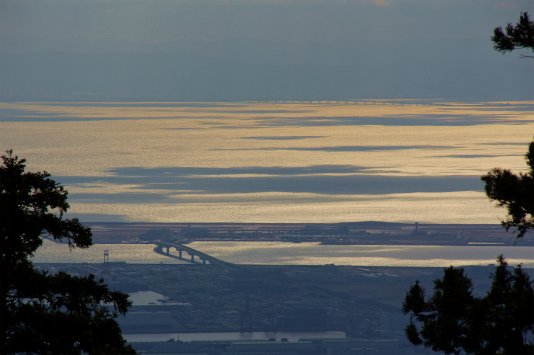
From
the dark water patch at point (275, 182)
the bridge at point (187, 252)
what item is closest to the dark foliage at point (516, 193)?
the bridge at point (187, 252)

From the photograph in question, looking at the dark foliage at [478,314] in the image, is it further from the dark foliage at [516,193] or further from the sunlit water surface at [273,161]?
the sunlit water surface at [273,161]

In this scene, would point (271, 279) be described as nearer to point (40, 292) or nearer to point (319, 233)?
point (319, 233)

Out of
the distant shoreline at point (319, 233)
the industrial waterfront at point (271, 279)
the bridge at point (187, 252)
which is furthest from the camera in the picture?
the distant shoreline at point (319, 233)

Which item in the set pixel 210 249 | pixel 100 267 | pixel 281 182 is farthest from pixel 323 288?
pixel 281 182

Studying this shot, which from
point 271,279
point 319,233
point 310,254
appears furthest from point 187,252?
point 271,279

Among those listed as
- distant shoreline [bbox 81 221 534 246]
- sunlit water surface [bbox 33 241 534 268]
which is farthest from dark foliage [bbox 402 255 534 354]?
distant shoreline [bbox 81 221 534 246]

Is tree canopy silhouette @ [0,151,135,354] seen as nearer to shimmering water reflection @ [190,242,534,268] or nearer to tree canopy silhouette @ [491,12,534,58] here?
tree canopy silhouette @ [491,12,534,58]
